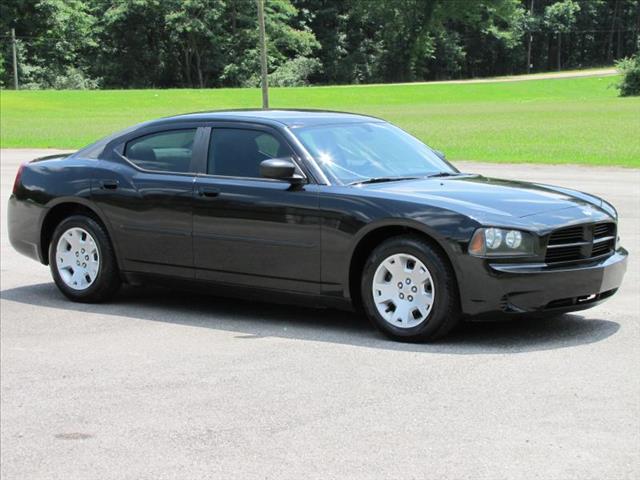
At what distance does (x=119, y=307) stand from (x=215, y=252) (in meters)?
1.22

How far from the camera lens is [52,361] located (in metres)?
7.14

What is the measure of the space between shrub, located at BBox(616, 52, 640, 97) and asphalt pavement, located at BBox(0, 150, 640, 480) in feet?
189

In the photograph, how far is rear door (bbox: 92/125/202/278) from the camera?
27.6 ft

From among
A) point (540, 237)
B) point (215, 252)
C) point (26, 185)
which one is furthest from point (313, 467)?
point (26, 185)

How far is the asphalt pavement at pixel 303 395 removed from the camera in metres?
4.88

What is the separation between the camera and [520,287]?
696 centimetres

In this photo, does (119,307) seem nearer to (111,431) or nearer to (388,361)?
(388,361)

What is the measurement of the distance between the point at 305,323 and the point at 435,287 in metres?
1.39

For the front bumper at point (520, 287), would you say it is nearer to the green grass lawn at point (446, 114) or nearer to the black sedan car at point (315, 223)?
the black sedan car at point (315, 223)

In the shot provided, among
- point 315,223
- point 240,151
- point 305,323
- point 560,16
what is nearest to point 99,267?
point 240,151

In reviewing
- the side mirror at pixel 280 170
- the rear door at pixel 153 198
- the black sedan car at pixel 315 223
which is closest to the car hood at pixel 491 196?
the black sedan car at pixel 315 223

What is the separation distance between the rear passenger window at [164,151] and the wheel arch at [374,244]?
5.42 ft

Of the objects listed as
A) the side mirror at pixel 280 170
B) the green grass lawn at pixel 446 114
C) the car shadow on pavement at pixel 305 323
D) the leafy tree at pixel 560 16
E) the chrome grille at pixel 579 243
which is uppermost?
the leafy tree at pixel 560 16

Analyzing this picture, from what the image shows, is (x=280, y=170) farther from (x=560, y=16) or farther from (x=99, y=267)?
(x=560, y=16)
